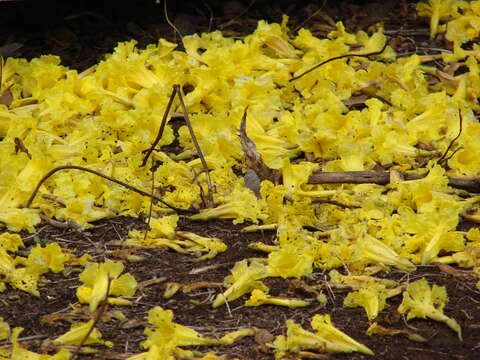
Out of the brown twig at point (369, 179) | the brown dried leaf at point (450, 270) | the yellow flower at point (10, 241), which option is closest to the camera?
the brown dried leaf at point (450, 270)

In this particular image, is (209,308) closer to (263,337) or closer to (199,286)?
(199,286)

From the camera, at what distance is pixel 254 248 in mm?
3434

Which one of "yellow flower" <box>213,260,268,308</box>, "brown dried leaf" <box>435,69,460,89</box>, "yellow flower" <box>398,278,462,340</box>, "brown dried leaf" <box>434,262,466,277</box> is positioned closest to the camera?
"yellow flower" <box>398,278,462,340</box>

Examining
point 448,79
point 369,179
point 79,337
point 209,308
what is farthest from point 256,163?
point 448,79

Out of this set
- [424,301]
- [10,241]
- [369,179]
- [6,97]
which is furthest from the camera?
[6,97]

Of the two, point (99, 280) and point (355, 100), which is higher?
point (99, 280)

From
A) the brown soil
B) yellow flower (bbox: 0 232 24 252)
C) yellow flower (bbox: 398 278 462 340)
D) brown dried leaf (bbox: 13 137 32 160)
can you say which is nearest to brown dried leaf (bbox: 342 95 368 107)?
the brown soil

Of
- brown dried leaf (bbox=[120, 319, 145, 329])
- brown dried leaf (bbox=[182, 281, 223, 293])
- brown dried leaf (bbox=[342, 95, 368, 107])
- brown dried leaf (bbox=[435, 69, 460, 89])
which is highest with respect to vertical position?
brown dried leaf (bbox=[435, 69, 460, 89])

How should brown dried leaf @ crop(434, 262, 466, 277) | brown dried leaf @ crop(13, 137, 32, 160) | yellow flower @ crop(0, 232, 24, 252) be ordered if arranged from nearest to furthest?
1. brown dried leaf @ crop(434, 262, 466, 277)
2. yellow flower @ crop(0, 232, 24, 252)
3. brown dried leaf @ crop(13, 137, 32, 160)

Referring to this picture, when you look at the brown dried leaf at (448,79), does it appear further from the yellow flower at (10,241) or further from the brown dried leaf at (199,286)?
the yellow flower at (10,241)

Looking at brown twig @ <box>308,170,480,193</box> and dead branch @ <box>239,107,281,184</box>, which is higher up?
dead branch @ <box>239,107,281,184</box>

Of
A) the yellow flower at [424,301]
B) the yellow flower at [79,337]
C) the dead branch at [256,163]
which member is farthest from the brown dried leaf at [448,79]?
the yellow flower at [79,337]

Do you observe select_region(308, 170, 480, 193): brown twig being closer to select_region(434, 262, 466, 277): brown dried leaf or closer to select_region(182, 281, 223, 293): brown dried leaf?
select_region(434, 262, 466, 277): brown dried leaf

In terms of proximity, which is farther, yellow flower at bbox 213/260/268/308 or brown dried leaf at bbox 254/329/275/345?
yellow flower at bbox 213/260/268/308
